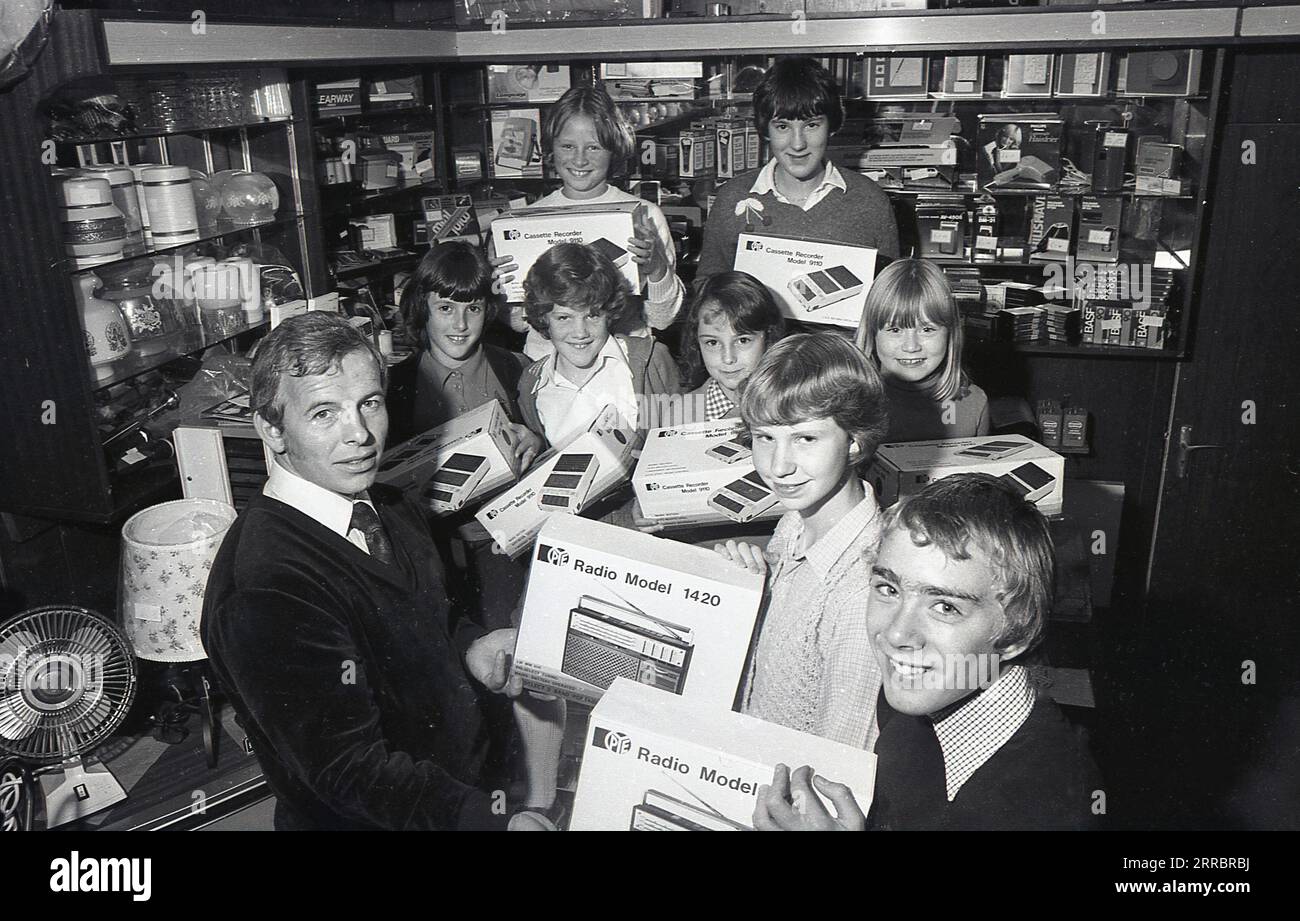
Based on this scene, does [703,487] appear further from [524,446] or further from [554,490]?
[524,446]

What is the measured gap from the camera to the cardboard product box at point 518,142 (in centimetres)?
457

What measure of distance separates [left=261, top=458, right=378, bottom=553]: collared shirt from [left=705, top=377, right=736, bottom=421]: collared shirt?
4.16 ft

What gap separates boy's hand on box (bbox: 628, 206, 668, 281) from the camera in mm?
3209

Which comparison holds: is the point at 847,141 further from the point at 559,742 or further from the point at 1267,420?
the point at 559,742

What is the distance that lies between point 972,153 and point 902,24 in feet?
2.46

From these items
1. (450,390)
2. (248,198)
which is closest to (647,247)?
(450,390)

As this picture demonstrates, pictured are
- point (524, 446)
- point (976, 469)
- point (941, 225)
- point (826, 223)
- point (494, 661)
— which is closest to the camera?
point (494, 661)

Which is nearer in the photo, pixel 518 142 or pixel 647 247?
pixel 647 247

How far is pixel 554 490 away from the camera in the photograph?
2395 millimetres

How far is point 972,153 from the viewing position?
4.23 metres

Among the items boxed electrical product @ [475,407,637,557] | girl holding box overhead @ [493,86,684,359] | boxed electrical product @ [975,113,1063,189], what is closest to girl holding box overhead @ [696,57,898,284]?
girl holding box overhead @ [493,86,684,359]

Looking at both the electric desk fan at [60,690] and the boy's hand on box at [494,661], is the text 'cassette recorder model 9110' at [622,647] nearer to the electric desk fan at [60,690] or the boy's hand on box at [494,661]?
the boy's hand on box at [494,661]
